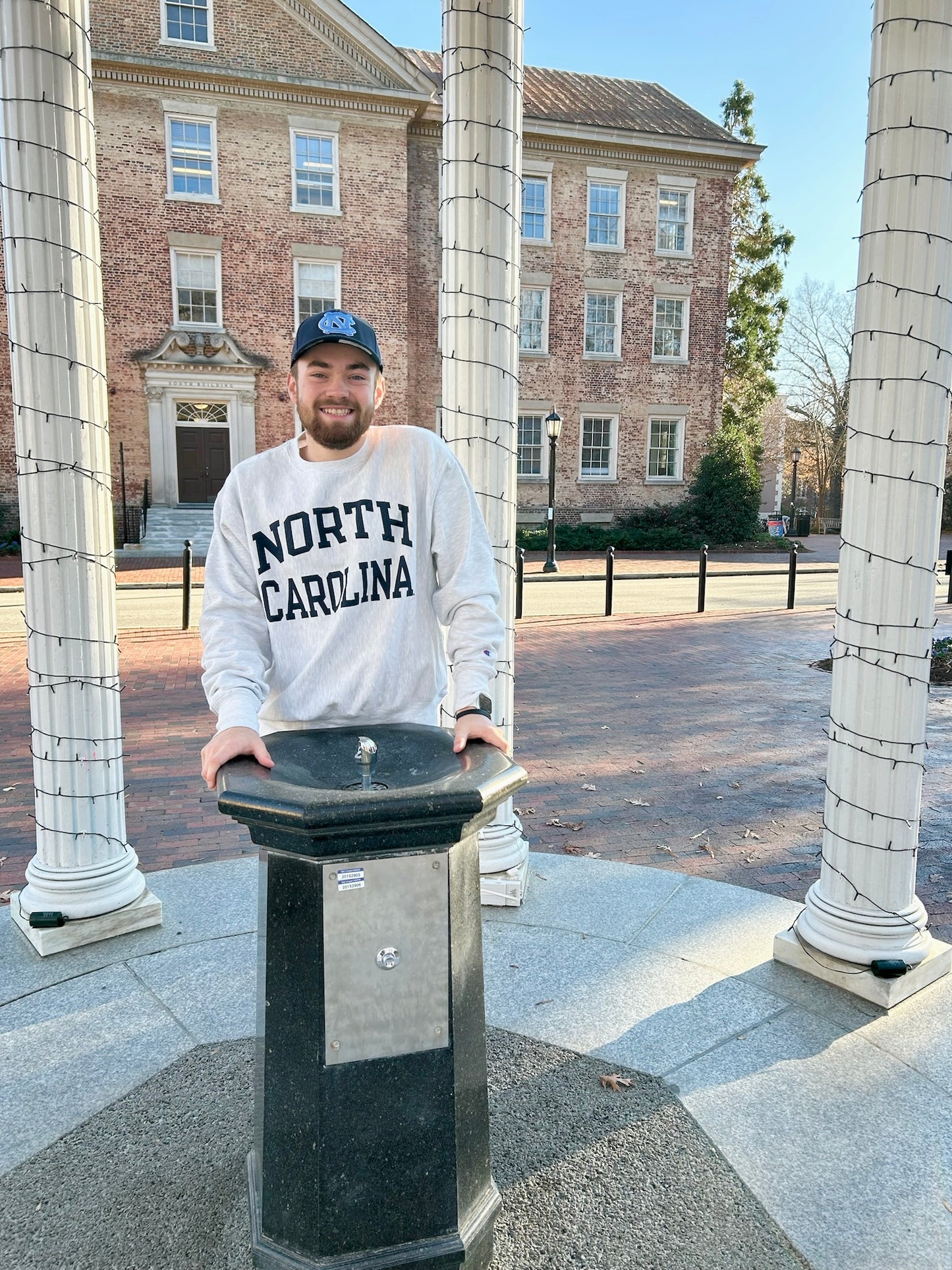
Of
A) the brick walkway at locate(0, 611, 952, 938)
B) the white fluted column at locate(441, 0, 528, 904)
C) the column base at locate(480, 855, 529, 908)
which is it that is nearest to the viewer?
the white fluted column at locate(441, 0, 528, 904)

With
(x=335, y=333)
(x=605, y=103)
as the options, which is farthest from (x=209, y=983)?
(x=605, y=103)

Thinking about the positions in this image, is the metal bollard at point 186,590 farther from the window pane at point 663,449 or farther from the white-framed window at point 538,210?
the window pane at point 663,449

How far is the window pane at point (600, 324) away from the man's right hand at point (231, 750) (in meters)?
28.2

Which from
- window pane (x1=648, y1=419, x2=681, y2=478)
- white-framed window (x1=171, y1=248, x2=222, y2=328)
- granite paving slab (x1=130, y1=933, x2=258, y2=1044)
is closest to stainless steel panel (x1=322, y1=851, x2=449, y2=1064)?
granite paving slab (x1=130, y1=933, x2=258, y2=1044)

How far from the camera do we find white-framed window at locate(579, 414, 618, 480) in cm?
2903

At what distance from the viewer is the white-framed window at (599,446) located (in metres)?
29.0

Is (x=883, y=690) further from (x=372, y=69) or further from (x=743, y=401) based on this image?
(x=743, y=401)

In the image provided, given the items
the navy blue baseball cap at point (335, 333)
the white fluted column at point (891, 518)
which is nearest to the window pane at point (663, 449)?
the white fluted column at point (891, 518)

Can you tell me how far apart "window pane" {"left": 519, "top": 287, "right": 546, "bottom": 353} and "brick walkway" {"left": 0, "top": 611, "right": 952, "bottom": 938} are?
18814mm

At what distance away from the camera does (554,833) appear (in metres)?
5.11

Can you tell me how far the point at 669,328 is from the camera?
2942cm

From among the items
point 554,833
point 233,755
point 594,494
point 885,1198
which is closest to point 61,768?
point 233,755

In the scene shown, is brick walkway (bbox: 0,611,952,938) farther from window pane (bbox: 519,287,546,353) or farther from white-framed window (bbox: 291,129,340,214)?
window pane (bbox: 519,287,546,353)

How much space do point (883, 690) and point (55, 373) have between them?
321cm
